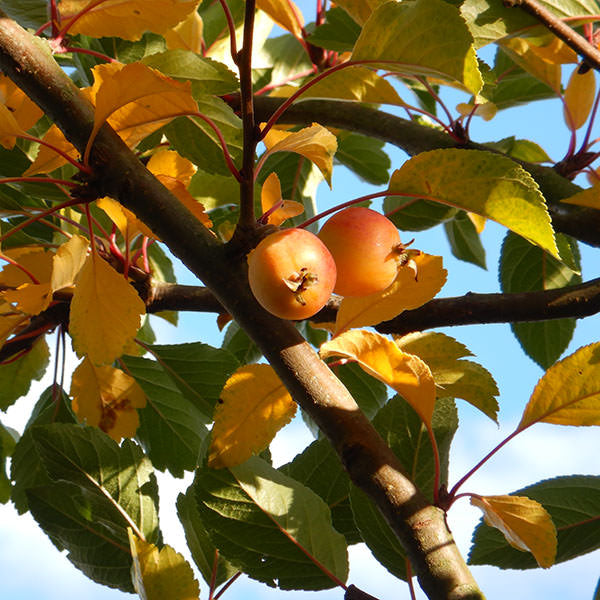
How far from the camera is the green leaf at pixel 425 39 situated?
81 cm

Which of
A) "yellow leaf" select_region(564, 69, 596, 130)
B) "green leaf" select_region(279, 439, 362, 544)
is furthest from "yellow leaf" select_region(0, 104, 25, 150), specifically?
"yellow leaf" select_region(564, 69, 596, 130)

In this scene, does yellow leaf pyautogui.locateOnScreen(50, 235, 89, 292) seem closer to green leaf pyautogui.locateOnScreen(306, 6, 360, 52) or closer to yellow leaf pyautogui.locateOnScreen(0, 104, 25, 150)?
yellow leaf pyautogui.locateOnScreen(0, 104, 25, 150)

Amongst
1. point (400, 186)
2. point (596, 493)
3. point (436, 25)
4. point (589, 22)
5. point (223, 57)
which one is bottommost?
point (596, 493)

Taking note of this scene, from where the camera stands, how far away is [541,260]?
188 centimetres

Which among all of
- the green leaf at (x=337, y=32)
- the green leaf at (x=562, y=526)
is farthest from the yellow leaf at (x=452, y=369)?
the green leaf at (x=337, y=32)

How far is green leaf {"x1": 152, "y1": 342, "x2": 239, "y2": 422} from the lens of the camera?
1.60 meters

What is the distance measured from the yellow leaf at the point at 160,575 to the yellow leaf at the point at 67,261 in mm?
346

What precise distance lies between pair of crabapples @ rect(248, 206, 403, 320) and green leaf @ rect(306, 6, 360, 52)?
84 centimetres

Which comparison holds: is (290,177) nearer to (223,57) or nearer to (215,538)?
(223,57)

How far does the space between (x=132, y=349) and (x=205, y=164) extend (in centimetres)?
45

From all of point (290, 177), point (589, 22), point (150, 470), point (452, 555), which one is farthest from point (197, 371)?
point (589, 22)

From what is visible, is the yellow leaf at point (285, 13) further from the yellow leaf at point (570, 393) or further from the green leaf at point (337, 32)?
the yellow leaf at point (570, 393)

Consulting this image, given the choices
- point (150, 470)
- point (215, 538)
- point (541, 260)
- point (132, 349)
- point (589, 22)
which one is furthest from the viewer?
point (541, 260)

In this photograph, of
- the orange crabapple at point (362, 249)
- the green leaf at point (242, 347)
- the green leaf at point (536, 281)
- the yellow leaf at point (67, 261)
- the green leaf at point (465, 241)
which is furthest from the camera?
the green leaf at point (465, 241)
